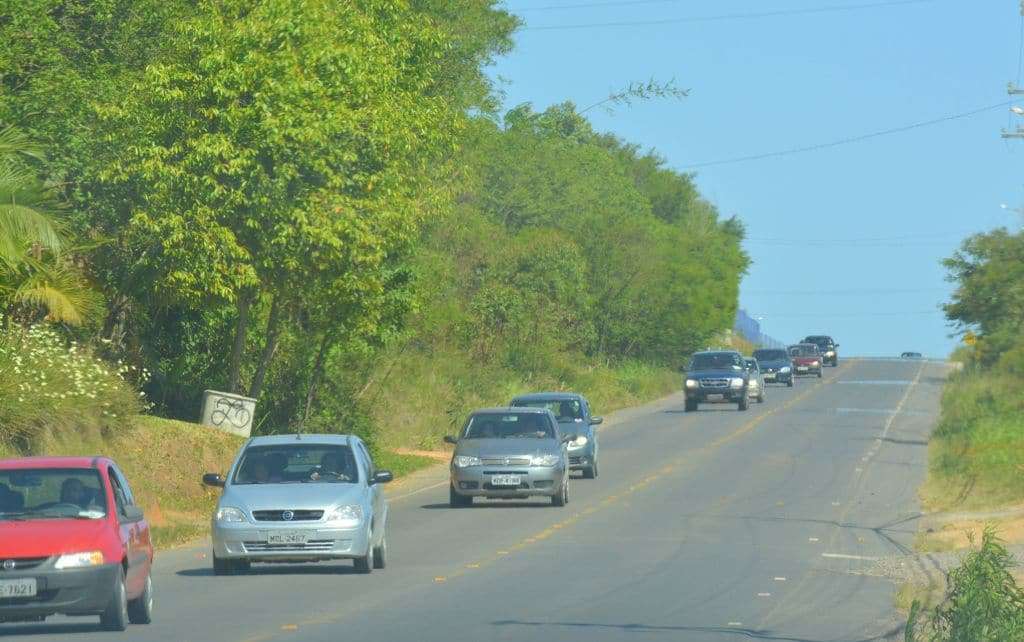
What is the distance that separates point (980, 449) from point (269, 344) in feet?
51.0

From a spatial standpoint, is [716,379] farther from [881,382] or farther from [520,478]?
[520,478]

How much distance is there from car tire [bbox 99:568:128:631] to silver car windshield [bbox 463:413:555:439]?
15.8 metres

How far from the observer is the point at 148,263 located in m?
32.4

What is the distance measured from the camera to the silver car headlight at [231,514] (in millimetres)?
20516

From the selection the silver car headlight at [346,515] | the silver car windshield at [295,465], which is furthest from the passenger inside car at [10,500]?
the silver car windshield at [295,465]

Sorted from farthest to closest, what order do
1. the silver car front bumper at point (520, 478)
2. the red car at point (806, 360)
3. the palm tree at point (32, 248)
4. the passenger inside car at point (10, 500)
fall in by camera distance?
the red car at point (806, 360), the silver car front bumper at point (520, 478), the palm tree at point (32, 248), the passenger inside car at point (10, 500)

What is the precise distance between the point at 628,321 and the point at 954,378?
14.9 meters

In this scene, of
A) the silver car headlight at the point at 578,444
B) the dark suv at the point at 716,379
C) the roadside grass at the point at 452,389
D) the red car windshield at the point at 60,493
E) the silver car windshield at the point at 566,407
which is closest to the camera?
the red car windshield at the point at 60,493

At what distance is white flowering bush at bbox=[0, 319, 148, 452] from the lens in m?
26.0

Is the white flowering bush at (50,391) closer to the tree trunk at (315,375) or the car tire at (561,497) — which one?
the car tire at (561,497)

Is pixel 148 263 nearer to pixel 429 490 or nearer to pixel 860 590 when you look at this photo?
pixel 429 490

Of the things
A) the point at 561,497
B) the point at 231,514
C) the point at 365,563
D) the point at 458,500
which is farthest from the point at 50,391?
the point at 561,497

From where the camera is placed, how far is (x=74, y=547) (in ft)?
49.6

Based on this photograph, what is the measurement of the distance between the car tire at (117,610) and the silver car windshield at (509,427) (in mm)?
15820
